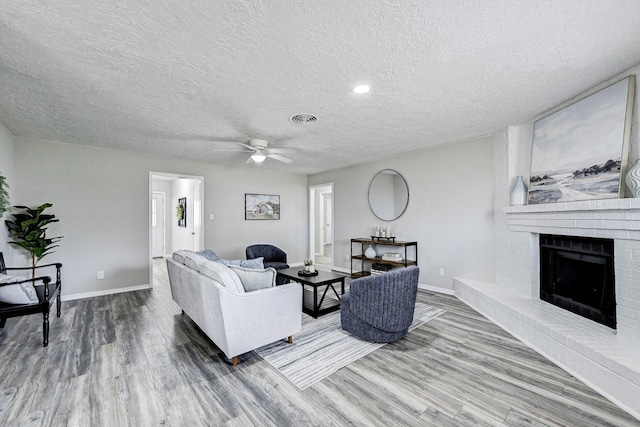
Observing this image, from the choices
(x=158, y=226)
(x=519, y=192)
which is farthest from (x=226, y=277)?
(x=158, y=226)

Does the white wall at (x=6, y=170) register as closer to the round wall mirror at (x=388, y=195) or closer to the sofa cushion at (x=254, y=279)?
the sofa cushion at (x=254, y=279)

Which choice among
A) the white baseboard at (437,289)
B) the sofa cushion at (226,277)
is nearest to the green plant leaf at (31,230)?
the sofa cushion at (226,277)

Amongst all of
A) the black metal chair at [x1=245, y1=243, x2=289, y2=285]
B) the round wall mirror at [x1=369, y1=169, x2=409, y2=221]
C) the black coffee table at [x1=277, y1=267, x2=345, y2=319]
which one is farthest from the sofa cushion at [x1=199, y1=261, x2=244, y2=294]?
the round wall mirror at [x1=369, y1=169, x2=409, y2=221]

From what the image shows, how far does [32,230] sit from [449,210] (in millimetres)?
6022

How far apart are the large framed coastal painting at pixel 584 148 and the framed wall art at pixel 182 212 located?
7646 millimetres

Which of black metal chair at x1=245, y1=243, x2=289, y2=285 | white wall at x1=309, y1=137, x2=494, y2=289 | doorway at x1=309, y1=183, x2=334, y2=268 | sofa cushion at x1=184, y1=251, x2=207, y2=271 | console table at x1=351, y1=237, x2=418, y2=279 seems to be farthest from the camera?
doorway at x1=309, y1=183, x2=334, y2=268

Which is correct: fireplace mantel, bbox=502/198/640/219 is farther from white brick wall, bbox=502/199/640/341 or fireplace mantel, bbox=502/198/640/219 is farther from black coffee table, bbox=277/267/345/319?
black coffee table, bbox=277/267/345/319

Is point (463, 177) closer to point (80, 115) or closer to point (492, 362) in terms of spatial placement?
point (492, 362)

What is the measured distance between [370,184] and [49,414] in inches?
204

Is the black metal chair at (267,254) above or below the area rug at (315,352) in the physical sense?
above

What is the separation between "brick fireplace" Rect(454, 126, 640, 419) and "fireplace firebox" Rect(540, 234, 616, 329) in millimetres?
81

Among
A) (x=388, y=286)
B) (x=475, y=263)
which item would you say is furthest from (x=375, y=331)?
(x=475, y=263)

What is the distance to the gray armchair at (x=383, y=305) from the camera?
2625mm

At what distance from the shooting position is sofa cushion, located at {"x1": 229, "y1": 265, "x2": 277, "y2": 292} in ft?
8.46
